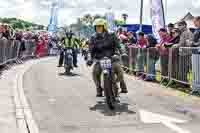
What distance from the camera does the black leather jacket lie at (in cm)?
1073

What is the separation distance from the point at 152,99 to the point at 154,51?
439cm

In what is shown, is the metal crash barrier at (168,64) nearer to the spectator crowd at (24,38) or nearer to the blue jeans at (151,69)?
the blue jeans at (151,69)

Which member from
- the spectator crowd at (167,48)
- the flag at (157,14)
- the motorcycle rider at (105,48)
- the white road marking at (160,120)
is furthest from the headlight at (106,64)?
the flag at (157,14)

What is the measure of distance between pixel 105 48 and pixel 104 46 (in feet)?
0.17

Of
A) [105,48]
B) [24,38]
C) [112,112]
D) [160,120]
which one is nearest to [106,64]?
[105,48]

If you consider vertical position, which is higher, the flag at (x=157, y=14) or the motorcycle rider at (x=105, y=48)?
the flag at (x=157, y=14)

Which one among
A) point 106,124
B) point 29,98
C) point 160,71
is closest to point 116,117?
point 106,124

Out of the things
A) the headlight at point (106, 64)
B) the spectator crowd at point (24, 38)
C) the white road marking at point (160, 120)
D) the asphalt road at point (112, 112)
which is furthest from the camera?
the spectator crowd at point (24, 38)

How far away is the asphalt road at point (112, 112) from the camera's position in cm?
842

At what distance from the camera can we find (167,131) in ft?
26.5

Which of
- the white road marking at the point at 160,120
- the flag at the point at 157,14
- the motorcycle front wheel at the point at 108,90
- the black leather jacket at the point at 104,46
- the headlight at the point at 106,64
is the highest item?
the flag at the point at 157,14

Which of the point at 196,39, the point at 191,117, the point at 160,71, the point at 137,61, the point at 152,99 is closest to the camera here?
the point at 191,117

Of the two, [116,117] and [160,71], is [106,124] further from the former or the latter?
[160,71]

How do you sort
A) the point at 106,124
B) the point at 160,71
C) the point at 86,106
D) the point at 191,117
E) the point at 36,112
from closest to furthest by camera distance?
the point at 106,124, the point at 191,117, the point at 36,112, the point at 86,106, the point at 160,71
